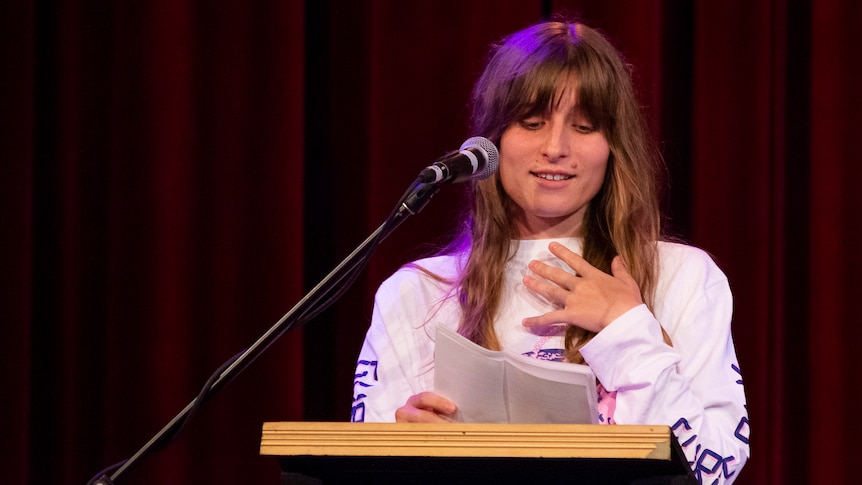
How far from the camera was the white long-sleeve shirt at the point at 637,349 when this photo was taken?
1.50 m

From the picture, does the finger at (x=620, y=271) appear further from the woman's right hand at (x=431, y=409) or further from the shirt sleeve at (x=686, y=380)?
the woman's right hand at (x=431, y=409)

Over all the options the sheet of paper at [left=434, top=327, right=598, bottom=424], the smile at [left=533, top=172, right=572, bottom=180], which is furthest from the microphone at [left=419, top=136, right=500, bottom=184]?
the smile at [left=533, top=172, right=572, bottom=180]

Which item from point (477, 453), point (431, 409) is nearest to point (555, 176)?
point (431, 409)

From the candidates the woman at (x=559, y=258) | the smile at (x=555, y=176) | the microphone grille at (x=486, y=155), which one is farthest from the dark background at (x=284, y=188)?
the microphone grille at (x=486, y=155)

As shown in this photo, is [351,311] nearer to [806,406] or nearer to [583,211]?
[583,211]

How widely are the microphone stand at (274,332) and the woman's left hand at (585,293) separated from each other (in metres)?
0.41

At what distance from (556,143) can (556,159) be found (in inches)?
1.2

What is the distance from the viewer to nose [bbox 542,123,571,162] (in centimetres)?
184

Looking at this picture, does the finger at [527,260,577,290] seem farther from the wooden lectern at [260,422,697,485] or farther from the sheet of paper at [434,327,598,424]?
the wooden lectern at [260,422,697,485]

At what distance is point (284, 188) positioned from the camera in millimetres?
2500

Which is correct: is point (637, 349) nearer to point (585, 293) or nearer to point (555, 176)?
point (585, 293)

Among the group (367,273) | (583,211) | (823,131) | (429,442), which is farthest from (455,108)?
(429,442)

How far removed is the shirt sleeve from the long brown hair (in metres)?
0.13

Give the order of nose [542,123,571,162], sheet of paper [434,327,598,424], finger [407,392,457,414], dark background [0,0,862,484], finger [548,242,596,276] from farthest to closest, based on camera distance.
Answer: dark background [0,0,862,484]
nose [542,123,571,162]
finger [548,242,596,276]
finger [407,392,457,414]
sheet of paper [434,327,598,424]
